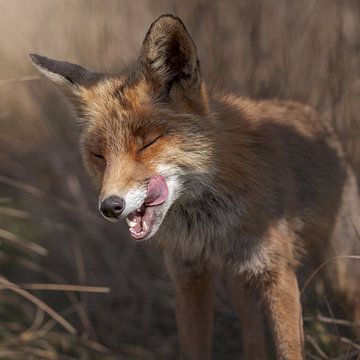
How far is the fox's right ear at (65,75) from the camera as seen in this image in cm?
446

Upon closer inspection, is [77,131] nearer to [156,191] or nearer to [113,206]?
[156,191]

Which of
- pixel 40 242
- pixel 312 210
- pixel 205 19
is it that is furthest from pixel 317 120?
pixel 40 242

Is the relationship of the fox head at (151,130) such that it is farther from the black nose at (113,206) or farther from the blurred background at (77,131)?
the blurred background at (77,131)

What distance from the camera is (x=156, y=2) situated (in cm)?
641

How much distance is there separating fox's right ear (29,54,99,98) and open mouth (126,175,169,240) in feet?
2.82

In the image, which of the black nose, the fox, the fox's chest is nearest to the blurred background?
the fox

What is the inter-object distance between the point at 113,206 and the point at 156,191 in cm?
31

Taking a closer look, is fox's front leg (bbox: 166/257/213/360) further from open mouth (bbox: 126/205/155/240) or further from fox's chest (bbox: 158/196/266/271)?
open mouth (bbox: 126/205/155/240)

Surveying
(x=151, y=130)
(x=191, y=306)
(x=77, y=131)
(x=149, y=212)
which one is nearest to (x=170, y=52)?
(x=151, y=130)

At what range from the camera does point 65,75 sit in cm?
447

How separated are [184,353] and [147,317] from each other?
4.55ft

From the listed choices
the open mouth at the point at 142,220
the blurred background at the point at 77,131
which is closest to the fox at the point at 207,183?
the open mouth at the point at 142,220

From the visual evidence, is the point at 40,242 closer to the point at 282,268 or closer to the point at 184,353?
the point at 184,353

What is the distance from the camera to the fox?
4.01m
